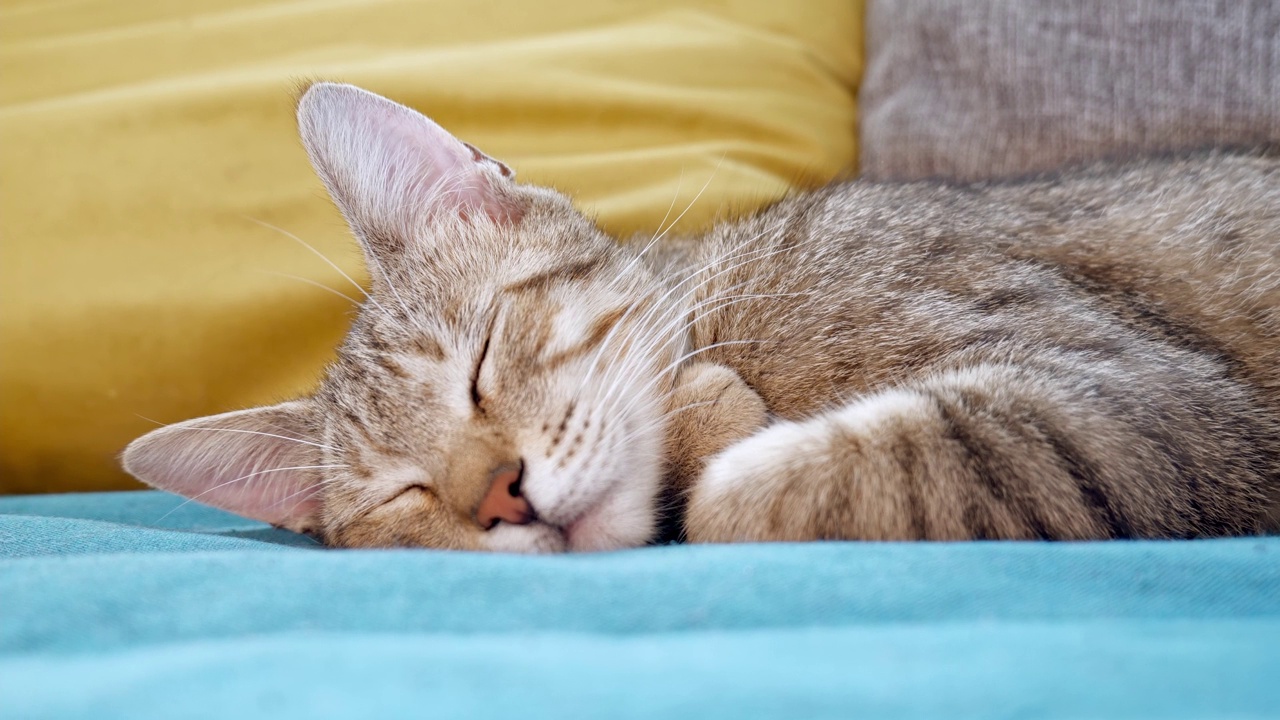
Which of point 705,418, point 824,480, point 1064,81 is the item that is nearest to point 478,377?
point 705,418

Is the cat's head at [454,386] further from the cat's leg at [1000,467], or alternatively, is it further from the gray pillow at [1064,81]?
the gray pillow at [1064,81]

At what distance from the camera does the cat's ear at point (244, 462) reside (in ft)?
4.83

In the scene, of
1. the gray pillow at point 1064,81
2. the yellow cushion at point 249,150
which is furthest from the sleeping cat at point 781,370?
the yellow cushion at point 249,150

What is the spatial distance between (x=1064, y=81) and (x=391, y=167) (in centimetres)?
171

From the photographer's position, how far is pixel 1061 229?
1.60 m

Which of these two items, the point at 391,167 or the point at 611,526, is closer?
the point at 611,526

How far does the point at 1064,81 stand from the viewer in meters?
2.08

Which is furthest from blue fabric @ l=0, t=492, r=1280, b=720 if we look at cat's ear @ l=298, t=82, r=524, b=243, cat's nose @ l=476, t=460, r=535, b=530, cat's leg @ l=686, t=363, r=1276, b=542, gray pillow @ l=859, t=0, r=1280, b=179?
gray pillow @ l=859, t=0, r=1280, b=179

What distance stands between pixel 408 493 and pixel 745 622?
734 millimetres

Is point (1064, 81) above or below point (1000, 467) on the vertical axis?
above

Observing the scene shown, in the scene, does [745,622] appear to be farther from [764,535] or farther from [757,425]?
[757,425]

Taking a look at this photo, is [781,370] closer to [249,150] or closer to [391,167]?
[391,167]

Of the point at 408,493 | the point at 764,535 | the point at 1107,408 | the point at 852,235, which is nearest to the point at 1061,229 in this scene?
the point at 852,235

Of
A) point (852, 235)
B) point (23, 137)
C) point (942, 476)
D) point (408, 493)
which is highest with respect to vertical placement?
point (23, 137)
